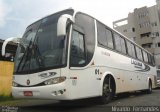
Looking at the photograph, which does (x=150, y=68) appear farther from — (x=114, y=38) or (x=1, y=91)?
(x=1, y=91)

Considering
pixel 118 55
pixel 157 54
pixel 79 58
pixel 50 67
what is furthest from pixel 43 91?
pixel 157 54

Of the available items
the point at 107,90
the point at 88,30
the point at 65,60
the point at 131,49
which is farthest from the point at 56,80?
the point at 131,49

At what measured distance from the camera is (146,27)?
207 ft

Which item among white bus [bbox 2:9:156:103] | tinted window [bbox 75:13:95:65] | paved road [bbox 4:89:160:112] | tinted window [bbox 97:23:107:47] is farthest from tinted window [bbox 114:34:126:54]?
tinted window [bbox 75:13:95:65]

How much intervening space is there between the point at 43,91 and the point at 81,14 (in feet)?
10.5

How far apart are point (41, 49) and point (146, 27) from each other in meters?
57.0

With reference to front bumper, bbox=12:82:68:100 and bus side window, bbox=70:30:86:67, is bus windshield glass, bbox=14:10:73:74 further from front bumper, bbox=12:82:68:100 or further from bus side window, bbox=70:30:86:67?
front bumper, bbox=12:82:68:100

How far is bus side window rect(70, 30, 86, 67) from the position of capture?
8.63 m

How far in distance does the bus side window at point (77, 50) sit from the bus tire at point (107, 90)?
2023 mm

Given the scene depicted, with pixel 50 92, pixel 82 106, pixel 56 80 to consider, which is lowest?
pixel 82 106

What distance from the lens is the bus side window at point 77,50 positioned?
863 centimetres

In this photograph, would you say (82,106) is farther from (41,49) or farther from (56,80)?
(41,49)

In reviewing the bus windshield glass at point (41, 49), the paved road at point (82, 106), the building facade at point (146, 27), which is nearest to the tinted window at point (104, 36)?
the bus windshield glass at point (41, 49)

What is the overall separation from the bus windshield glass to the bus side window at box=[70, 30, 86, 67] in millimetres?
347
